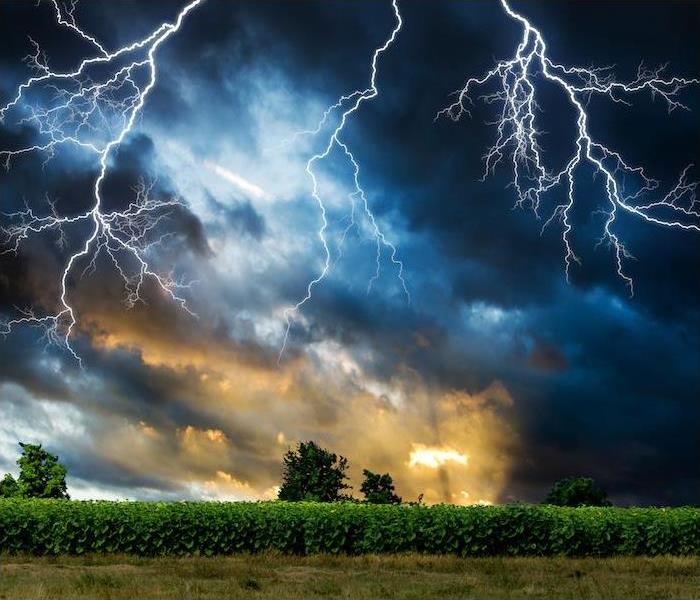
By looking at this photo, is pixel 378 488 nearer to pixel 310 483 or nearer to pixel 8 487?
pixel 310 483

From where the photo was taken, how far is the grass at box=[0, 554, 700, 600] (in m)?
13.2

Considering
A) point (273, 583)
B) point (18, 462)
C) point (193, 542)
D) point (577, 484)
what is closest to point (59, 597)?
point (273, 583)

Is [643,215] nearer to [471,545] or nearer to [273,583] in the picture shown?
[471,545]

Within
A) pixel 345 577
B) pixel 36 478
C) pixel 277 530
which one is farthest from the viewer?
pixel 36 478

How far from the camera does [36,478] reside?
2423 centimetres

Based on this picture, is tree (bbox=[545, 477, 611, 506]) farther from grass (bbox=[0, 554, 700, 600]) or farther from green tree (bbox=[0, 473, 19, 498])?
green tree (bbox=[0, 473, 19, 498])

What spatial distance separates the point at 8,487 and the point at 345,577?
42.9ft

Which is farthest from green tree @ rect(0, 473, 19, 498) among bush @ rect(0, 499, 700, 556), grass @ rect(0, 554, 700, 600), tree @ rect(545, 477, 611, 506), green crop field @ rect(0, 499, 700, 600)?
tree @ rect(545, 477, 611, 506)

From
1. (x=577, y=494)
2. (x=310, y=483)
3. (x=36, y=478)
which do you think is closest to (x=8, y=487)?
(x=36, y=478)

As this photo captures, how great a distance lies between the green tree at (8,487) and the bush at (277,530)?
5.61 metres

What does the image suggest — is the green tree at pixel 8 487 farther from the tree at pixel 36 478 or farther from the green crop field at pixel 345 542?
the green crop field at pixel 345 542

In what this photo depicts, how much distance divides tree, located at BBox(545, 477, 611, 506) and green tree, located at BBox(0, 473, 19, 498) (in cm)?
1492

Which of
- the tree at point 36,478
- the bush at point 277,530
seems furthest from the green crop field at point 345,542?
the tree at point 36,478

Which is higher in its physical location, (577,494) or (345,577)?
(577,494)
